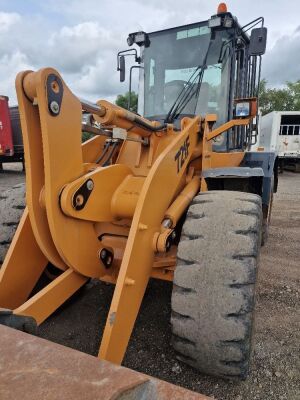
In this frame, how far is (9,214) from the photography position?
8.99 feet

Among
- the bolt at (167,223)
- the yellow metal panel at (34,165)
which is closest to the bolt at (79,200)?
the yellow metal panel at (34,165)

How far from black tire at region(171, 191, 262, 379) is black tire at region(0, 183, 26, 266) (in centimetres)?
146

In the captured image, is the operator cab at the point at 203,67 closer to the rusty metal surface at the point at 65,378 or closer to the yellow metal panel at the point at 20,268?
the yellow metal panel at the point at 20,268

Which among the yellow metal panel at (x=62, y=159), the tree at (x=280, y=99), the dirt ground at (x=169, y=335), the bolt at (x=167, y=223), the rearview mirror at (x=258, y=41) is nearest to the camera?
the yellow metal panel at (x=62, y=159)

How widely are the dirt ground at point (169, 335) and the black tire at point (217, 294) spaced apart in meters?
0.27

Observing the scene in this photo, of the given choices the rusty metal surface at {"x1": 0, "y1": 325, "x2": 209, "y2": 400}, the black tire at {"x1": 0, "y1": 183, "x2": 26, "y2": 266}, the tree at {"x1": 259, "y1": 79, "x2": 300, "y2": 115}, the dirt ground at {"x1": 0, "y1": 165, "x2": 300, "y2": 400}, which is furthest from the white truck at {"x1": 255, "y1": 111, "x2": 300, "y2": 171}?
the tree at {"x1": 259, "y1": 79, "x2": 300, "y2": 115}

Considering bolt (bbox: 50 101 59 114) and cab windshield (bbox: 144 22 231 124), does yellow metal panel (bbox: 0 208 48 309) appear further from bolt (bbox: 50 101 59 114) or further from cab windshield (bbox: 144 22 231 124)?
cab windshield (bbox: 144 22 231 124)

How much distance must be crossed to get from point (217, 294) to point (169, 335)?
95 centimetres

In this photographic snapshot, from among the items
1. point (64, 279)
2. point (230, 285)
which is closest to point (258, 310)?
point (230, 285)

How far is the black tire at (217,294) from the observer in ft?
5.95

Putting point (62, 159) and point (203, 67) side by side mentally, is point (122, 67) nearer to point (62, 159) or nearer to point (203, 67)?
point (203, 67)

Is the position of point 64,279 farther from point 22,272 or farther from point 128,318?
point 128,318

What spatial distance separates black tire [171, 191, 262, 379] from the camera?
1814 millimetres

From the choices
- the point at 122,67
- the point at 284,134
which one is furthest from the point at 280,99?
the point at 122,67
